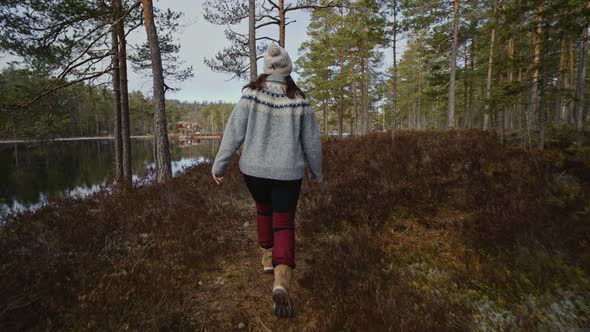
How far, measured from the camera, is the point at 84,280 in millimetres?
2525

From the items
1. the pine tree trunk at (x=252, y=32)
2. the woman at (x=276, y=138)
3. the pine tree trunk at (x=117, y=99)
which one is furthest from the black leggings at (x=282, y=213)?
the pine tree trunk at (x=117, y=99)

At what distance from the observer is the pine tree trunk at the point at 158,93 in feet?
23.9

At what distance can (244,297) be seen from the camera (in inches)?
109

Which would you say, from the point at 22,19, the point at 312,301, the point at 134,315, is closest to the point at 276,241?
the point at 312,301

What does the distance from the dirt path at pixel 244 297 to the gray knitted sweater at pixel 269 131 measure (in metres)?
1.27

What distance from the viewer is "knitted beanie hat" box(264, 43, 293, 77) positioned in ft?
8.54

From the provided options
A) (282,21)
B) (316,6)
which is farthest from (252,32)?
(316,6)

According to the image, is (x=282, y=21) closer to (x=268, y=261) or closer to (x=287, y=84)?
(x=287, y=84)

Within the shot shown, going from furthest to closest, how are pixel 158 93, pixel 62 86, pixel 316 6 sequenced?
1. pixel 316 6
2. pixel 62 86
3. pixel 158 93

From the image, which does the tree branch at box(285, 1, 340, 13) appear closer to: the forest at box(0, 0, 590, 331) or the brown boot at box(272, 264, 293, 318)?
the forest at box(0, 0, 590, 331)

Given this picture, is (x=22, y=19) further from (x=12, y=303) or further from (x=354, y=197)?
(x=354, y=197)

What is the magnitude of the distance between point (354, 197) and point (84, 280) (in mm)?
3877

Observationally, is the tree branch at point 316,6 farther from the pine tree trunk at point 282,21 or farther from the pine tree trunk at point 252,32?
the pine tree trunk at point 252,32

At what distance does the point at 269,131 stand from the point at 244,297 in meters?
1.74
